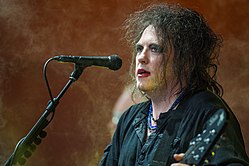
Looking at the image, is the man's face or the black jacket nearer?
the black jacket

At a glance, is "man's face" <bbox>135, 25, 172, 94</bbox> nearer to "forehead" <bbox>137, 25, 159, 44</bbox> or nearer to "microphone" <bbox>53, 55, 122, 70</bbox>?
"forehead" <bbox>137, 25, 159, 44</bbox>

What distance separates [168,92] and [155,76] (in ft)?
0.34

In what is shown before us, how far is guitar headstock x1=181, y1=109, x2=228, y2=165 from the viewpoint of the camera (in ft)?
4.41

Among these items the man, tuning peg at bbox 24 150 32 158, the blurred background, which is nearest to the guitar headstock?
the man

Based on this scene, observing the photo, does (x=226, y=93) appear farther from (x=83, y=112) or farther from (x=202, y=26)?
(x=202, y=26)

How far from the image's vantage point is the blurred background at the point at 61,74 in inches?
150

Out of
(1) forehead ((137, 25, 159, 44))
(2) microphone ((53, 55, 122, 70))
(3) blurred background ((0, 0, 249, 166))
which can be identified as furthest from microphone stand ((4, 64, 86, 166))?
(3) blurred background ((0, 0, 249, 166))

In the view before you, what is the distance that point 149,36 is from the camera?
7.21 ft

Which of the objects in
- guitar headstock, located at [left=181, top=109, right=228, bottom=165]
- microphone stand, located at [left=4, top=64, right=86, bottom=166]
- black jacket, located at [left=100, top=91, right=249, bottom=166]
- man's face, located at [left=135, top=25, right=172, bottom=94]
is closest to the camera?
guitar headstock, located at [left=181, top=109, right=228, bottom=165]

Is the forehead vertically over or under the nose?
over

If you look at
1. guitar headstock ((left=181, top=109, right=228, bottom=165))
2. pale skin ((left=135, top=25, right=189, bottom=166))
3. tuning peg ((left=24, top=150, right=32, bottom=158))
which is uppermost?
pale skin ((left=135, top=25, right=189, bottom=166))

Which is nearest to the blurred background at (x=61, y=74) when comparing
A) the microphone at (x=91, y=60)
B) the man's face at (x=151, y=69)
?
the man's face at (x=151, y=69)

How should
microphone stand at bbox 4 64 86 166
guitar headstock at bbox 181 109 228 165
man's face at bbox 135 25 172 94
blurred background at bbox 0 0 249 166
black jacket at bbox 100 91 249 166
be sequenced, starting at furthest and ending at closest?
blurred background at bbox 0 0 249 166 → man's face at bbox 135 25 172 94 → microphone stand at bbox 4 64 86 166 → black jacket at bbox 100 91 249 166 → guitar headstock at bbox 181 109 228 165

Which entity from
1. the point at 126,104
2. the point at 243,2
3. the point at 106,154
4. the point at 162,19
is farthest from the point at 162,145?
the point at 243,2
